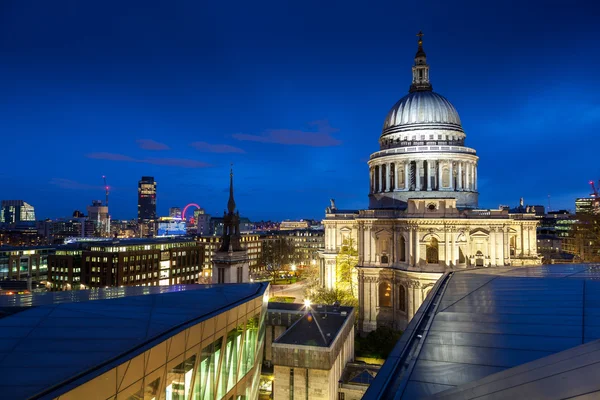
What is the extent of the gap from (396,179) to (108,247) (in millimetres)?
72055

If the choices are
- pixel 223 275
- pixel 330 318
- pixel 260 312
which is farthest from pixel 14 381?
pixel 330 318

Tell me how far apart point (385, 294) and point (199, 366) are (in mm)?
47944

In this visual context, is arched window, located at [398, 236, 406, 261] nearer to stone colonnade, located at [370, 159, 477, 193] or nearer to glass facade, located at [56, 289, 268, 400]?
stone colonnade, located at [370, 159, 477, 193]

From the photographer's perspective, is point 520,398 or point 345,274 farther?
point 345,274

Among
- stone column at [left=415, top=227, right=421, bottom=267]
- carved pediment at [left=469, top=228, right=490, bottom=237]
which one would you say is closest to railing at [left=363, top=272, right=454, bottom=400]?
stone column at [left=415, top=227, right=421, bottom=267]

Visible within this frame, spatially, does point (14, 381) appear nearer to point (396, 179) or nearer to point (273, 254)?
point (396, 179)

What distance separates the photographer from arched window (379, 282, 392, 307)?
6125 centimetres

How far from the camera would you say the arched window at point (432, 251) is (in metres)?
57.1

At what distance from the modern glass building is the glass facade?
4 centimetres

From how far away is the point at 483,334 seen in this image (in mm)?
15695

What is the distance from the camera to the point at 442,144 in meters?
71.3

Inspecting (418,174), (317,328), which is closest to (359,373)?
(317,328)

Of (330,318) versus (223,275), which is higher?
(223,275)

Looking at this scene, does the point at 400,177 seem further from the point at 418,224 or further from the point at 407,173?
the point at 418,224
